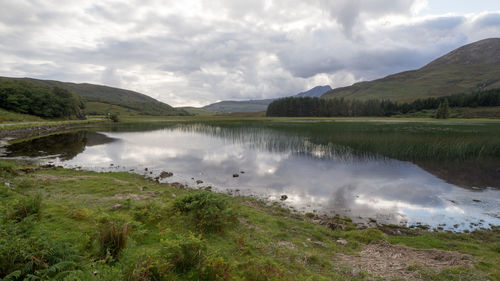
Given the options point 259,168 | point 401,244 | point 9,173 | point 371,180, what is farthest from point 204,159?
point 401,244

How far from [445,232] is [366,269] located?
24.4 ft

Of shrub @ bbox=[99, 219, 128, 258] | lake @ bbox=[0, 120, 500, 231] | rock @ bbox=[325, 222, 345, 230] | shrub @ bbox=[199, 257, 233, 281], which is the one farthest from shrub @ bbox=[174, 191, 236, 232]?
lake @ bbox=[0, 120, 500, 231]

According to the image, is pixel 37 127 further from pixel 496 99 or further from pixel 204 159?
pixel 496 99

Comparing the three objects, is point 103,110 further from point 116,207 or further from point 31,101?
point 116,207

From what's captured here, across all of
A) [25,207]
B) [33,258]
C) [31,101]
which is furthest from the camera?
[31,101]

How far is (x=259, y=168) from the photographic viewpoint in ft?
74.8

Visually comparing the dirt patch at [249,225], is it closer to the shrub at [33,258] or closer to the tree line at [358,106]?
the shrub at [33,258]

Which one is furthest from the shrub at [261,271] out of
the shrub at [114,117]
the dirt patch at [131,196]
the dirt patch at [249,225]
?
the shrub at [114,117]

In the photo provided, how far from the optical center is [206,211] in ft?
26.2

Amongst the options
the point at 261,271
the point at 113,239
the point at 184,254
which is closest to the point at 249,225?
the point at 261,271

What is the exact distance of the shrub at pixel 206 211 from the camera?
7.96m

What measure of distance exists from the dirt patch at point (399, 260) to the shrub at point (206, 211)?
4247mm

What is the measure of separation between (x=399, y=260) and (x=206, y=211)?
696 centimetres

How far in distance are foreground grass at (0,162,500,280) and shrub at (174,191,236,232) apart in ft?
0.13
